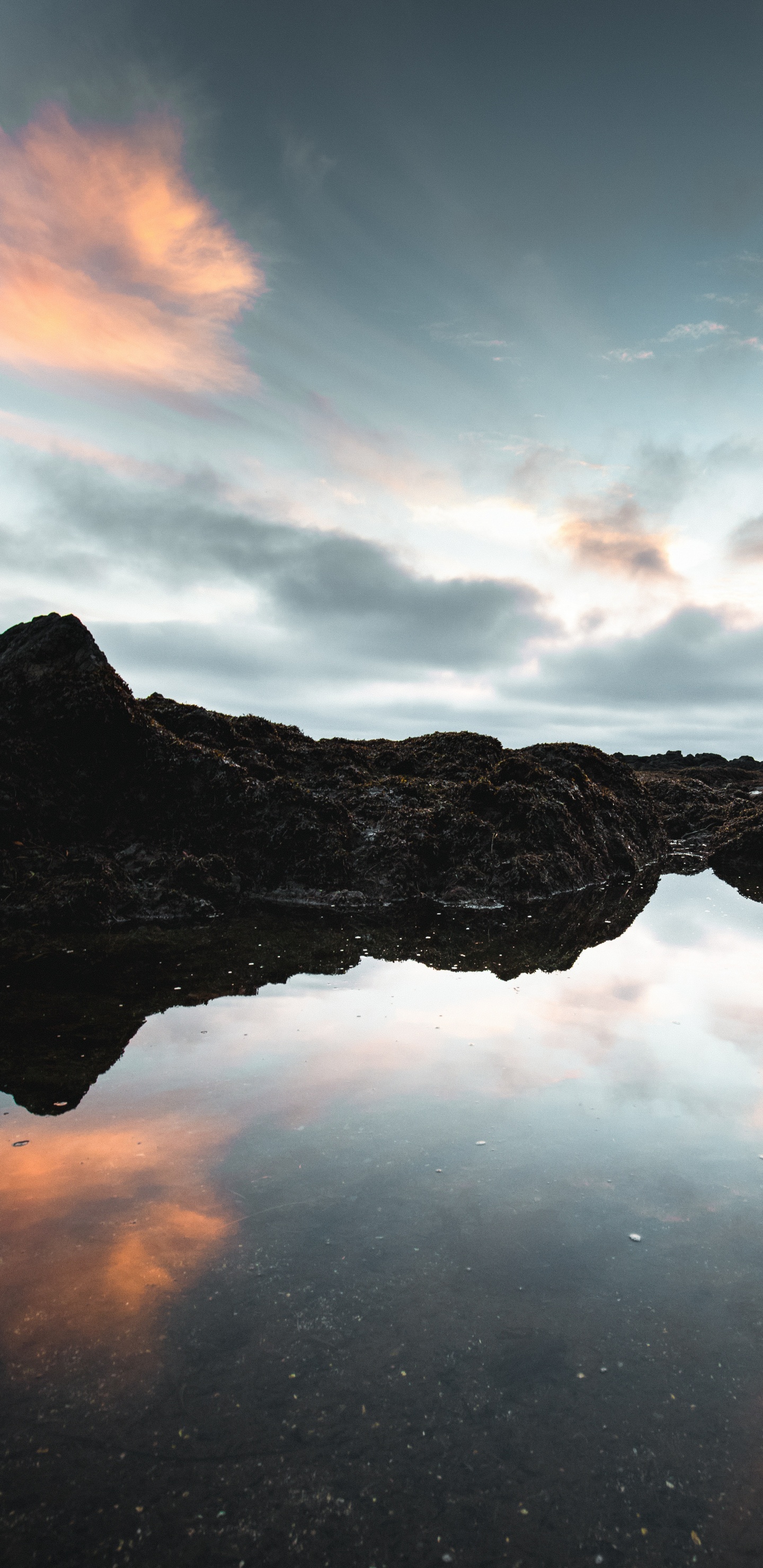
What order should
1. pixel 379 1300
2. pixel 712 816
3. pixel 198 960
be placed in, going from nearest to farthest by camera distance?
1. pixel 379 1300
2. pixel 198 960
3. pixel 712 816

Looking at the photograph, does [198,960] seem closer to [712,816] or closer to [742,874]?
[742,874]

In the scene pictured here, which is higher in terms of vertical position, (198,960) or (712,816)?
(712,816)

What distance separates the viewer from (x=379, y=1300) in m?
3.04

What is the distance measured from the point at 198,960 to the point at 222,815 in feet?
16.4

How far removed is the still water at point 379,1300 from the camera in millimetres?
2215

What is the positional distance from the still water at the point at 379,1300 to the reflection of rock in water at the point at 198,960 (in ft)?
0.40

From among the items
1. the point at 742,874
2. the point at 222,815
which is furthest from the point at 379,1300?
the point at 742,874

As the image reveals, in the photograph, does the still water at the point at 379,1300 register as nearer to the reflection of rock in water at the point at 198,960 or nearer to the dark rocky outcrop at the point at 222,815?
the reflection of rock in water at the point at 198,960

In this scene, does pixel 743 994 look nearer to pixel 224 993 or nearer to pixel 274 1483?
pixel 224 993

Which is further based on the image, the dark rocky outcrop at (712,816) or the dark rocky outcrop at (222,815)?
the dark rocky outcrop at (712,816)

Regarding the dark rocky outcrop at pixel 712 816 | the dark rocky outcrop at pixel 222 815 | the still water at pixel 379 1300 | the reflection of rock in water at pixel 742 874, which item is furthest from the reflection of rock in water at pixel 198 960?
the dark rocky outcrop at pixel 712 816

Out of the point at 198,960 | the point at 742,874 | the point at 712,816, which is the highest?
the point at 712,816

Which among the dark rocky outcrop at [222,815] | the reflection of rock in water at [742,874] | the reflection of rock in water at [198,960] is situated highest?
the dark rocky outcrop at [222,815]

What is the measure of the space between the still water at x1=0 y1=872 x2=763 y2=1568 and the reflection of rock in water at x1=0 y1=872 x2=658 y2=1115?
0.12m
